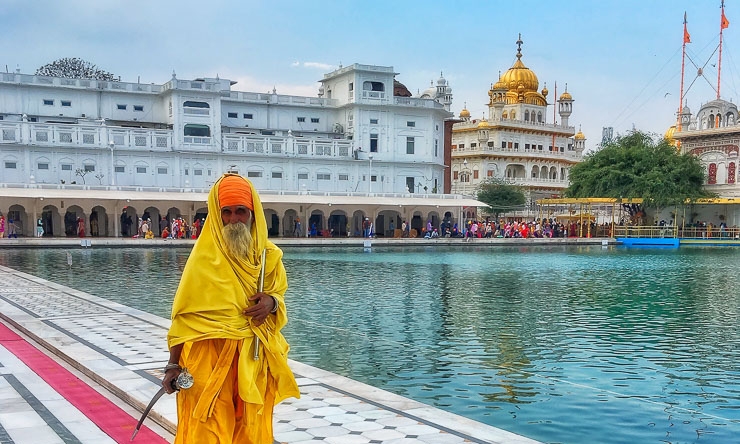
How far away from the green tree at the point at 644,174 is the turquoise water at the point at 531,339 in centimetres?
2242

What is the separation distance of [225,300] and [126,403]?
269cm

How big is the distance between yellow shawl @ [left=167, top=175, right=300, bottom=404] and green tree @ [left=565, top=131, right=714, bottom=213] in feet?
135

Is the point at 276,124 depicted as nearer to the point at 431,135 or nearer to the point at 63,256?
the point at 431,135

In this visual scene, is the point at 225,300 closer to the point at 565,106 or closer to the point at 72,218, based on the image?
the point at 72,218

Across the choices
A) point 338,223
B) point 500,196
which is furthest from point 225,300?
point 500,196

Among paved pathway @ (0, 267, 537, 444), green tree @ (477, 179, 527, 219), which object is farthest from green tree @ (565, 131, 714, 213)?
paved pathway @ (0, 267, 537, 444)

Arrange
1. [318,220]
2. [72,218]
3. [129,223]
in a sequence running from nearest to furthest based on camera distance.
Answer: [72,218], [129,223], [318,220]

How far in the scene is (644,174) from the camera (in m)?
41.6

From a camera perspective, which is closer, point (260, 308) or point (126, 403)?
point (260, 308)

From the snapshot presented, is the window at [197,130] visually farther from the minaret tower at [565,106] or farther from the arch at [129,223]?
the minaret tower at [565,106]

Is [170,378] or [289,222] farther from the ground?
[170,378]

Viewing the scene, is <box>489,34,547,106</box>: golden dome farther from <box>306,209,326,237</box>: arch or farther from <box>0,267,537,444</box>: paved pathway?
<box>0,267,537,444</box>: paved pathway

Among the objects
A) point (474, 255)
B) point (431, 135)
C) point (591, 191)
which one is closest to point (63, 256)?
point (474, 255)

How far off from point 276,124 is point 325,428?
41893mm
